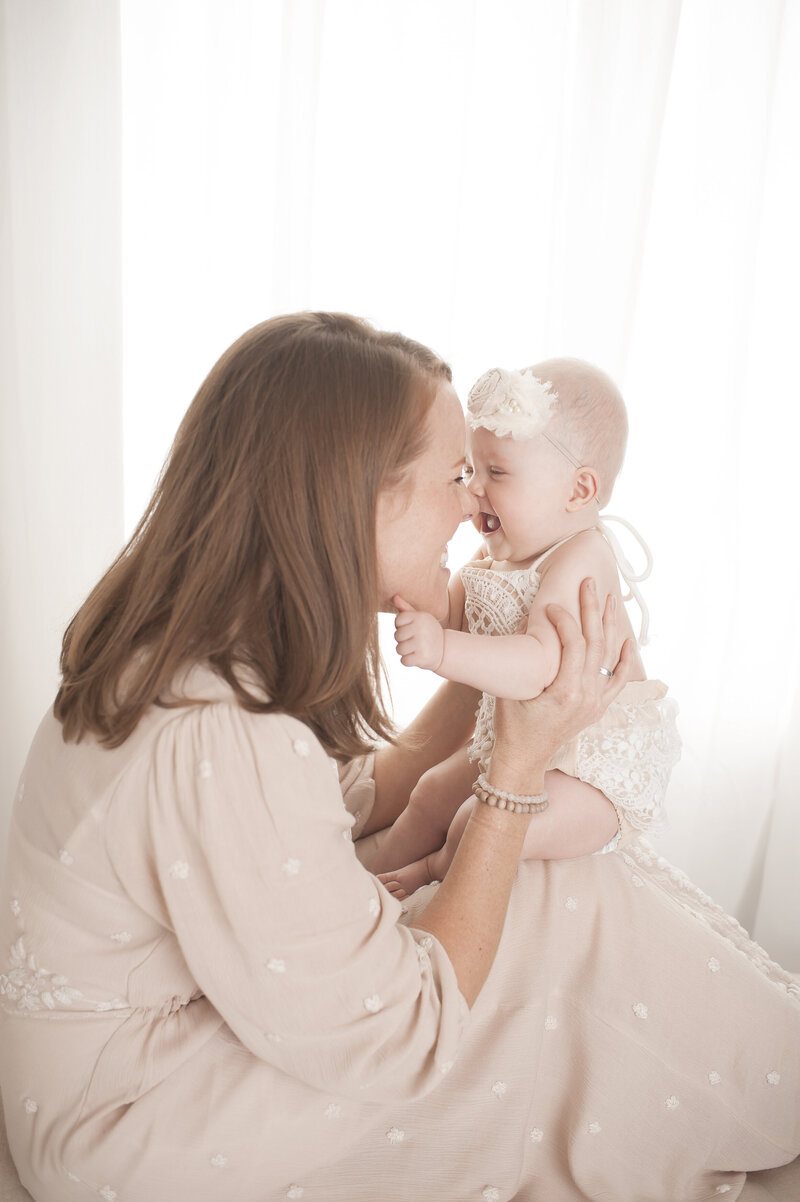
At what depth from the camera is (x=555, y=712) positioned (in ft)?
4.33

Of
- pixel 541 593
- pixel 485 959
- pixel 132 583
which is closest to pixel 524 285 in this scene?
pixel 541 593

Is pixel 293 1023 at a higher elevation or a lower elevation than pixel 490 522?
lower

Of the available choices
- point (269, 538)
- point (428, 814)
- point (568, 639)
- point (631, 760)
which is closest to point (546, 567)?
point (568, 639)

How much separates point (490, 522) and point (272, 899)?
0.77 m

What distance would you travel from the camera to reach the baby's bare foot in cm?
153

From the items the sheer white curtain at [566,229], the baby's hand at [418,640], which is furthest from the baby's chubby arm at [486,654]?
the sheer white curtain at [566,229]

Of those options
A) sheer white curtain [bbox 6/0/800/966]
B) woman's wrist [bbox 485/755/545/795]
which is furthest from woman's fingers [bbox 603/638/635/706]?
sheer white curtain [bbox 6/0/800/966]

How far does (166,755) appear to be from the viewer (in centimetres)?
101

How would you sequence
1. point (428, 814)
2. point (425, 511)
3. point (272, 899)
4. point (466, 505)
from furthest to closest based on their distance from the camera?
point (428, 814) → point (466, 505) → point (425, 511) → point (272, 899)

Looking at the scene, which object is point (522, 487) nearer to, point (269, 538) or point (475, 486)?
point (475, 486)

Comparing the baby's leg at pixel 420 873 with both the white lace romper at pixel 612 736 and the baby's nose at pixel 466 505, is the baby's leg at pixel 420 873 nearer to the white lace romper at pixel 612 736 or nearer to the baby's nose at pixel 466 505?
the white lace romper at pixel 612 736

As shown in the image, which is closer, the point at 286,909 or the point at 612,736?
the point at 286,909

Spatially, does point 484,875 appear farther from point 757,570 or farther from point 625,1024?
point 757,570

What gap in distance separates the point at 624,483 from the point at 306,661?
59.8 inches
